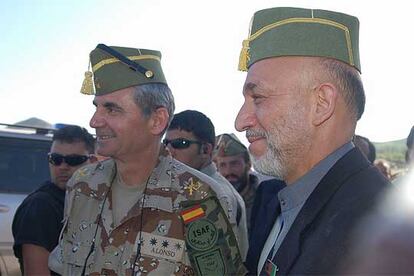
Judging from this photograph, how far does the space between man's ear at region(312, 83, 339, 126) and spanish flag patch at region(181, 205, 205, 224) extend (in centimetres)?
111

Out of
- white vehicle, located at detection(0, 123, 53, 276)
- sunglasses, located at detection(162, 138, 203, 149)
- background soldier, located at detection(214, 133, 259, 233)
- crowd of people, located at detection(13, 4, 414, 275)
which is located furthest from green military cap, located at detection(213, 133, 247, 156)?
white vehicle, located at detection(0, 123, 53, 276)

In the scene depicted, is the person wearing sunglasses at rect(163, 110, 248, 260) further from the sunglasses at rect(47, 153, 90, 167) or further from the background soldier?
the background soldier

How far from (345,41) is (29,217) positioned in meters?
2.38

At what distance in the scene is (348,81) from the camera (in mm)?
1785

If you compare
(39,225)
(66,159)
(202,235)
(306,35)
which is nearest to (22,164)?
(66,159)

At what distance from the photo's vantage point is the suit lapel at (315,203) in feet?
5.05

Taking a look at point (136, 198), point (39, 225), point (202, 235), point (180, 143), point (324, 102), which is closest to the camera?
point (324, 102)

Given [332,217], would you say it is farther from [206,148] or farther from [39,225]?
[206,148]

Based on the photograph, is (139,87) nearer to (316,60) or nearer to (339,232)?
(316,60)

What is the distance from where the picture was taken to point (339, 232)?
1.40 metres

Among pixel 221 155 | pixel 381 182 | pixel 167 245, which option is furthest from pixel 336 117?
pixel 221 155

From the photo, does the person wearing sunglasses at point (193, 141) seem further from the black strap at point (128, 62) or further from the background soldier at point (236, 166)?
the background soldier at point (236, 166)

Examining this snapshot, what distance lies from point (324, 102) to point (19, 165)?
5.12 metres

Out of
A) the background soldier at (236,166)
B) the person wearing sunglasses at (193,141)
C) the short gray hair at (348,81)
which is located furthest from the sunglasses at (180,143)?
the short gray hair at (348,81)
